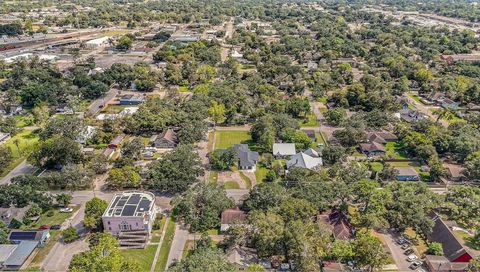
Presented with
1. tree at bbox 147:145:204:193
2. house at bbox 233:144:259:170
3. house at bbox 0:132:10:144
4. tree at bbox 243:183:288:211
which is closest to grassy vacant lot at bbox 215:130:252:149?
house at bbox 233:144:259:170

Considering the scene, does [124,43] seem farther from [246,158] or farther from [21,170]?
[246,158]

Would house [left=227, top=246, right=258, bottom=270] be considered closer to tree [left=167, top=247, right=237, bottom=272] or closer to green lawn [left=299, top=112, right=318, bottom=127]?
tree [left=167, top=247, right=237, bottom=272]

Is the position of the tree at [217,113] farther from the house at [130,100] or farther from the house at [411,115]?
the house at [411,115]

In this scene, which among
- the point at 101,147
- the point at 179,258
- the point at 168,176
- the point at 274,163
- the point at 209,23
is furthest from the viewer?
the point at 209,23

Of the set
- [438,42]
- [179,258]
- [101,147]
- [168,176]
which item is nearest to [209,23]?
[438,42]

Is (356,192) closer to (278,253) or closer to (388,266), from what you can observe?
(388,266)

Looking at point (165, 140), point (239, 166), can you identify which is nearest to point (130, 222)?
point (239, 166)
